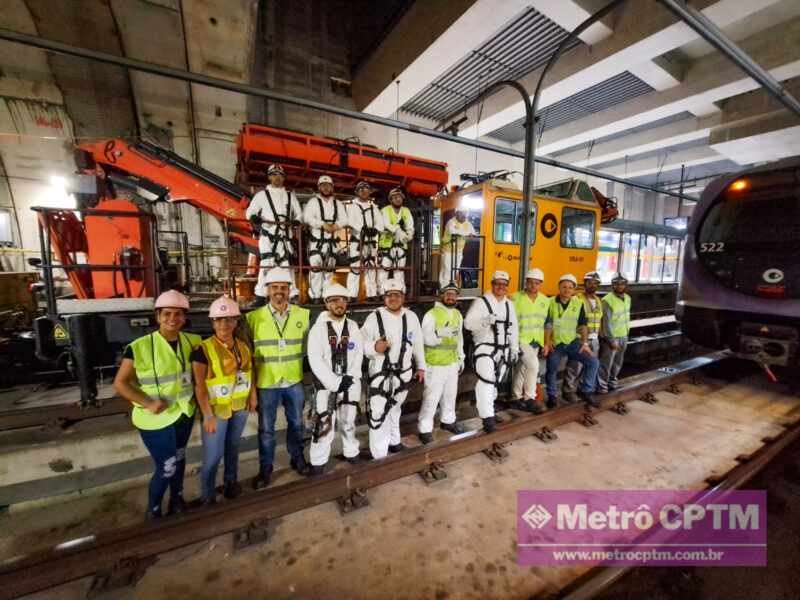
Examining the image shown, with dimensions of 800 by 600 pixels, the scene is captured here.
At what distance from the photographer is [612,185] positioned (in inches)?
707

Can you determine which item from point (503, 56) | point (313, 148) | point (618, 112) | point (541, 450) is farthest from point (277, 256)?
point (618, 112)

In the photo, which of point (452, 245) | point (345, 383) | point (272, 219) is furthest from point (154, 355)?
point (452, 245)

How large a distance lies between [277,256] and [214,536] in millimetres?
3260

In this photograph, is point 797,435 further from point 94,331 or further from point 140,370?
point 94,331

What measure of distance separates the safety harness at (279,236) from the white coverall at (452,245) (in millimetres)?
2822

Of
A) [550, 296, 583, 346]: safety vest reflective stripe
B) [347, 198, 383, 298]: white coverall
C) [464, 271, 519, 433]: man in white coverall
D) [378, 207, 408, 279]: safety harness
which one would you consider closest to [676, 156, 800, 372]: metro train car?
[550, 296, 583, 346]: safety vest reflective stripe

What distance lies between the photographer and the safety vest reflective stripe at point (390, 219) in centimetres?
534

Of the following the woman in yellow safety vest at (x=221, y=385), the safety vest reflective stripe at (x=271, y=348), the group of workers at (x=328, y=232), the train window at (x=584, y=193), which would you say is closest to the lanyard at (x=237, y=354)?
the woman in yellow safety vest at (x=221, y=385)

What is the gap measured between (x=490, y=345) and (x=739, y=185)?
189 inches

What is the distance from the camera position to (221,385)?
260 centimetres

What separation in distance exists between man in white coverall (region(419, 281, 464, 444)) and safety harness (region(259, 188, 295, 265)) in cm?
235

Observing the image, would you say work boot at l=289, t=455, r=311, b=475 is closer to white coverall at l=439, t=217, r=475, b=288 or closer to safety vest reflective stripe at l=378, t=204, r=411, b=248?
safety vest reflective stripe at l=378, t=204, r=411, b=248

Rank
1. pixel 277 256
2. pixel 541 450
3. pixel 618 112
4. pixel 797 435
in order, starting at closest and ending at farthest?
pixel 541 450, pixel 797 435, pixel 277 256, pixel 618 112

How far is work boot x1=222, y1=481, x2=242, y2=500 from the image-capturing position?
2.82 meters
